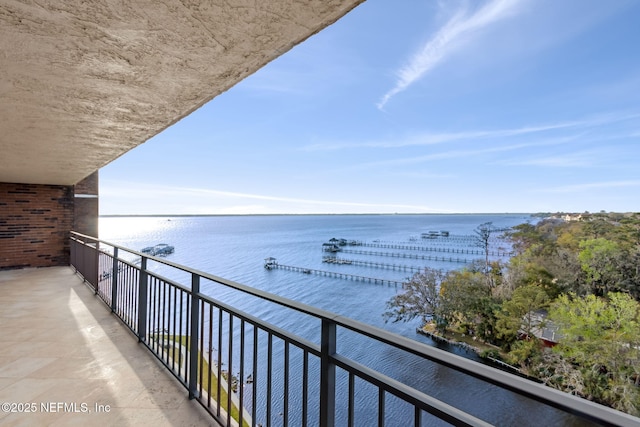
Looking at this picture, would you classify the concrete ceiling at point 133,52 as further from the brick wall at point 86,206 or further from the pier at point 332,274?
the pier at point 332,274

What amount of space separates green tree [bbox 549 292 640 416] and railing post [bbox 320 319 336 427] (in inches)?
613

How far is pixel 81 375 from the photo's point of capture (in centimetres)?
243

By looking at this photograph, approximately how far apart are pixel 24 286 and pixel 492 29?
13.0m

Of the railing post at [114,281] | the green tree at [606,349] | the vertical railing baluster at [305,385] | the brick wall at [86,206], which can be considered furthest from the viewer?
the green tree at [606,349]

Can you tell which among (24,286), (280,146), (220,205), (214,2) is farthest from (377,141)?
(220,205)

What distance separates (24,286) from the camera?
5406mm

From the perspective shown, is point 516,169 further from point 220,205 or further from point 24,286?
point 220,205

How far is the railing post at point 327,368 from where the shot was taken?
45.4 inches

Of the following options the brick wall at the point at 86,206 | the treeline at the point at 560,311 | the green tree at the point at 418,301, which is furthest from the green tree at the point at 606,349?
the brick wall at the point at 86,206

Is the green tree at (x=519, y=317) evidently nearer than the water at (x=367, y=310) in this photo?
No

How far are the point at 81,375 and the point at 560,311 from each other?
59.0ft

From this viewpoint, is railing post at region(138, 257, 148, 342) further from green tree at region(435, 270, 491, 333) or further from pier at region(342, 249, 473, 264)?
pier at region(342, 249, 473, 264)

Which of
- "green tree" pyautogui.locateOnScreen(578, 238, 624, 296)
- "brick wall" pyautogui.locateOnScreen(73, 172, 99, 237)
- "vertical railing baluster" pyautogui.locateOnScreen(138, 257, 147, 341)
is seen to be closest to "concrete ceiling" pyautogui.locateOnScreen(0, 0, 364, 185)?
"vertical railing baluster" pyautogui.locateOnScreen(138, 257, 147, 341)

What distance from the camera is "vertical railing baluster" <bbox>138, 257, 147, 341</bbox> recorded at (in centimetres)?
295
